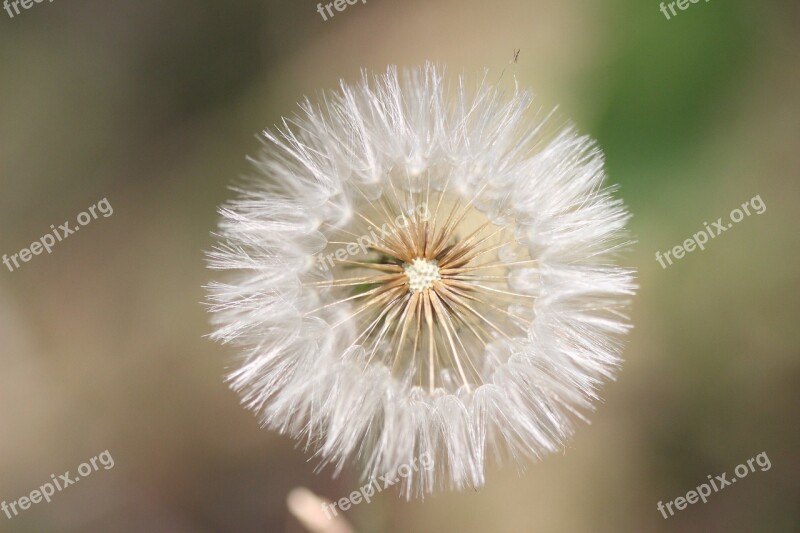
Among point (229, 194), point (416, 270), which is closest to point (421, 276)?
point (416, 270)

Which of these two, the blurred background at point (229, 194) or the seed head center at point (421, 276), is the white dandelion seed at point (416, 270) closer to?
the seed head center at point (421, 276)

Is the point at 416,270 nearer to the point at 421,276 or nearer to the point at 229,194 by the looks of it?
the point at 421,276

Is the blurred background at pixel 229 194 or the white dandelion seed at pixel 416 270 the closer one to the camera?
the white dandelion seed at pixel 416 270

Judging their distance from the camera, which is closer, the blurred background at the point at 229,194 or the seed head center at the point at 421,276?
the seed head center at the point at 421,276

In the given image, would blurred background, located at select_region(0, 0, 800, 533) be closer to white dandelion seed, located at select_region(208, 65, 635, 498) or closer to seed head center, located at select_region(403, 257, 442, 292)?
white dandelion seed, located at select_region(208, 65, 635, 498)

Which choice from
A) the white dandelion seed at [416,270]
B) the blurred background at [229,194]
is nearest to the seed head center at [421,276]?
the white dandelion seed at [416,270]

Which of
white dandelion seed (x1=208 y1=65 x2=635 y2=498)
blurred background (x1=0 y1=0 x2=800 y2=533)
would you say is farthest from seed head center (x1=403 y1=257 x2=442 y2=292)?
blurred background (x1=0 y1=0 x2=800 y2=533)
